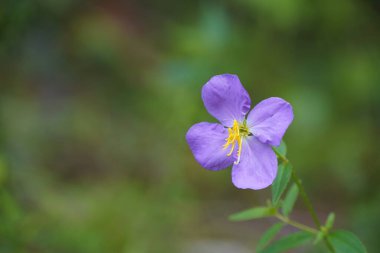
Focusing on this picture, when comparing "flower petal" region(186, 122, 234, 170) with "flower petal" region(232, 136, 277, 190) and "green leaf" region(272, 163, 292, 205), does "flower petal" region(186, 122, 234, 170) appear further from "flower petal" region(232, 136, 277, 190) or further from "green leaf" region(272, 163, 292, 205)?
"green leaf" region(272, 163, 292, 205)

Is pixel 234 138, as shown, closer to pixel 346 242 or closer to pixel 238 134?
pixel 238 134

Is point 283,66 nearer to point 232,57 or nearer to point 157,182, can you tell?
point 232,57

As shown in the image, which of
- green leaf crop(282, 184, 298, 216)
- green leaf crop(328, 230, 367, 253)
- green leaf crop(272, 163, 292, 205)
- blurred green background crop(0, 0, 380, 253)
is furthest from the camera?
blurred green background crop(0, 0, 380, 253)

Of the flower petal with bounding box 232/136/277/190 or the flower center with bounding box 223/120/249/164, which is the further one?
the flower center with bounding box 223/120/249/164

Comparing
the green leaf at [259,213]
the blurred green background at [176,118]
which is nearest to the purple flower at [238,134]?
the green leaf at [259,213]

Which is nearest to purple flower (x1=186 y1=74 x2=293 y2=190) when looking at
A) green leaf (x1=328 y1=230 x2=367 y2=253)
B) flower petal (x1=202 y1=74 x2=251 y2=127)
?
flower petal (x1=202 y1=74 x2=251 y2=127)

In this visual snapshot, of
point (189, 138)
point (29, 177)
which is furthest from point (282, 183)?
point (29, 177)
